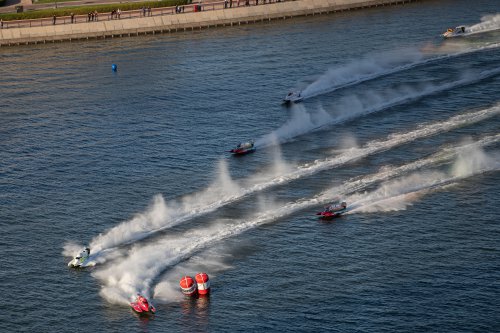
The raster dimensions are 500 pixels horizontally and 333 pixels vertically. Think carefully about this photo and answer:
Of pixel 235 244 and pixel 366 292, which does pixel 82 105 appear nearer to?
pixel 235 244

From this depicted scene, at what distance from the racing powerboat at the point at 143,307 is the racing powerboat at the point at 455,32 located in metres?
111

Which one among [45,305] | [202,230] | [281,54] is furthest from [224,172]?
[281,54]

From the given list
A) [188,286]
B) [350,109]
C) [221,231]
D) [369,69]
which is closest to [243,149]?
[350,109]

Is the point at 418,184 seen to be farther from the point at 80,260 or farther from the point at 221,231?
the point at 80,260

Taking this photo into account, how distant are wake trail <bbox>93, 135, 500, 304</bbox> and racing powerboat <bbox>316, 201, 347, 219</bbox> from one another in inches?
131

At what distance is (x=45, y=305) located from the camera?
95.4 m

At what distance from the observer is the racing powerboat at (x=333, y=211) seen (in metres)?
109

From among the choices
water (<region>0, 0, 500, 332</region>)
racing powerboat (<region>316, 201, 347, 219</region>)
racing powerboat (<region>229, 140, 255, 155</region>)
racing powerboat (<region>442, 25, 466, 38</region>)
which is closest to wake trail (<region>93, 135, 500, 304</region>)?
water (<region>0, 0, 500, 332</region>)

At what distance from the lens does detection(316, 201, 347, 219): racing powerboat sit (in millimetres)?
109000

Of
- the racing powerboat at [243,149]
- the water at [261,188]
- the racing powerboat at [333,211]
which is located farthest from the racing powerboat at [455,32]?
the racing powerboat at [333,211]

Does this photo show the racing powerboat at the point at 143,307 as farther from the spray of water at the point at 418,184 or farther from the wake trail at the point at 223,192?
the spray of water at the point at 418,184

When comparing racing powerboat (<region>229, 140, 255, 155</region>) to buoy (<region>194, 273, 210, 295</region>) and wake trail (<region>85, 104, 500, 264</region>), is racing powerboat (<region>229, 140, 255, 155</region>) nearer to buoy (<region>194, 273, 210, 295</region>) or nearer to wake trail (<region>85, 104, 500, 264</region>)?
wake trail (<region>85, 104, 500, 264</region>)

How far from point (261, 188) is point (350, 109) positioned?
3448 cm

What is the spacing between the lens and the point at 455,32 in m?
184
